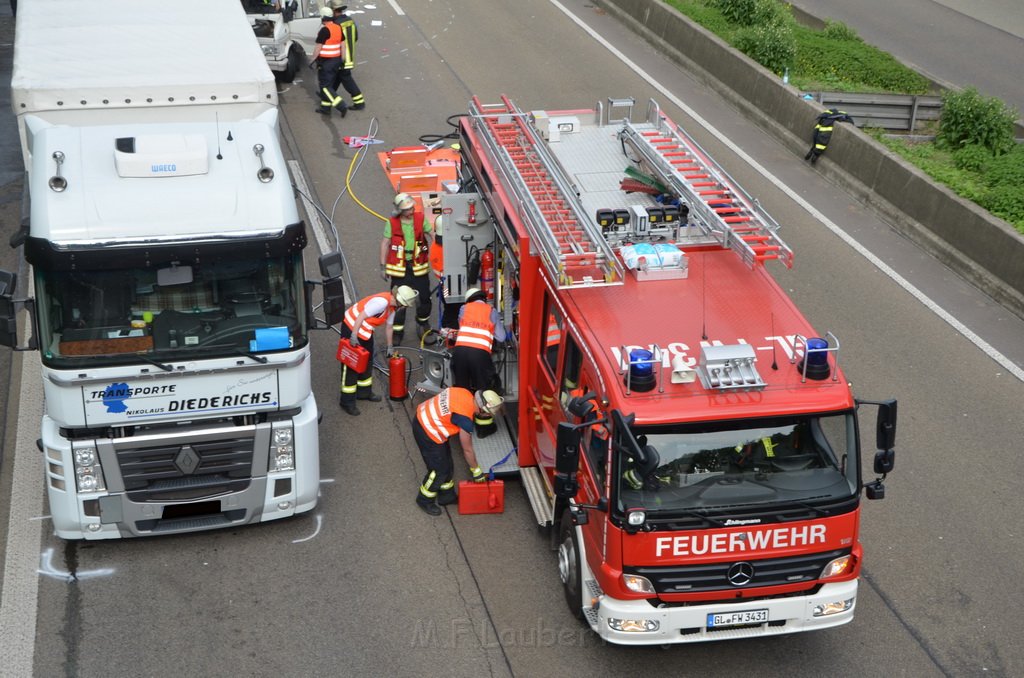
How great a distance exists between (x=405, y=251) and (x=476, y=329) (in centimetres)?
260

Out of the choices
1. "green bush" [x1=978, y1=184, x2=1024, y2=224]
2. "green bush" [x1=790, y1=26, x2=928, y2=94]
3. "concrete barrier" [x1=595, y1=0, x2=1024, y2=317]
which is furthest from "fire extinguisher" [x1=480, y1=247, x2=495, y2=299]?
"green bush" [x1=790, y1=26, x2=928, y2=94]

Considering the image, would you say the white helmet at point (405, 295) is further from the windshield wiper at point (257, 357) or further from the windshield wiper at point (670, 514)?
the windshield wiper at point (670, 514)

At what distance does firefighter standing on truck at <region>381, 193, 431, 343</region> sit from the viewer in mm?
12914

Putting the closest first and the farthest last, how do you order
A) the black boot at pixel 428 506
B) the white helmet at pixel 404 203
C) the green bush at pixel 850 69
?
the black boot at pixel 428 506 → the white helmet at pixel 404 203 → the green bush at pixel 850 69

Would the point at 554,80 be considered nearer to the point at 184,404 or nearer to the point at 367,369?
the point at 367,369

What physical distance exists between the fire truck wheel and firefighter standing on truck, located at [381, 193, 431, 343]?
4234mm

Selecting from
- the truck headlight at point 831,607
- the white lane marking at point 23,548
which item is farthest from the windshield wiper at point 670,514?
the white lane marking at point 23,548

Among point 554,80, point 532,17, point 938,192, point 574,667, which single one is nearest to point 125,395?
point 574,667

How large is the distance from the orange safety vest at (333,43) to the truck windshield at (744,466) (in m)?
12.9

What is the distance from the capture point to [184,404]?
929 cm

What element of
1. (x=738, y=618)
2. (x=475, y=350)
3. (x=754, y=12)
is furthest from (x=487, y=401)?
(x=754, y=12)

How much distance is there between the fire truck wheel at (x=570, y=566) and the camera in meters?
8.95

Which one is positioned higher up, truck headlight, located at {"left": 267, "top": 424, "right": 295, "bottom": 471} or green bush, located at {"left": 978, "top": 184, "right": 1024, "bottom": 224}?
green bush, located at {"left": 978, "top": 184, "right": 1024, "bottom": 224}

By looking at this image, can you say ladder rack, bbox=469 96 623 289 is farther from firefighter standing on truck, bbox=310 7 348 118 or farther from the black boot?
firefighter standing on truck, bbox=310 7 348 118
